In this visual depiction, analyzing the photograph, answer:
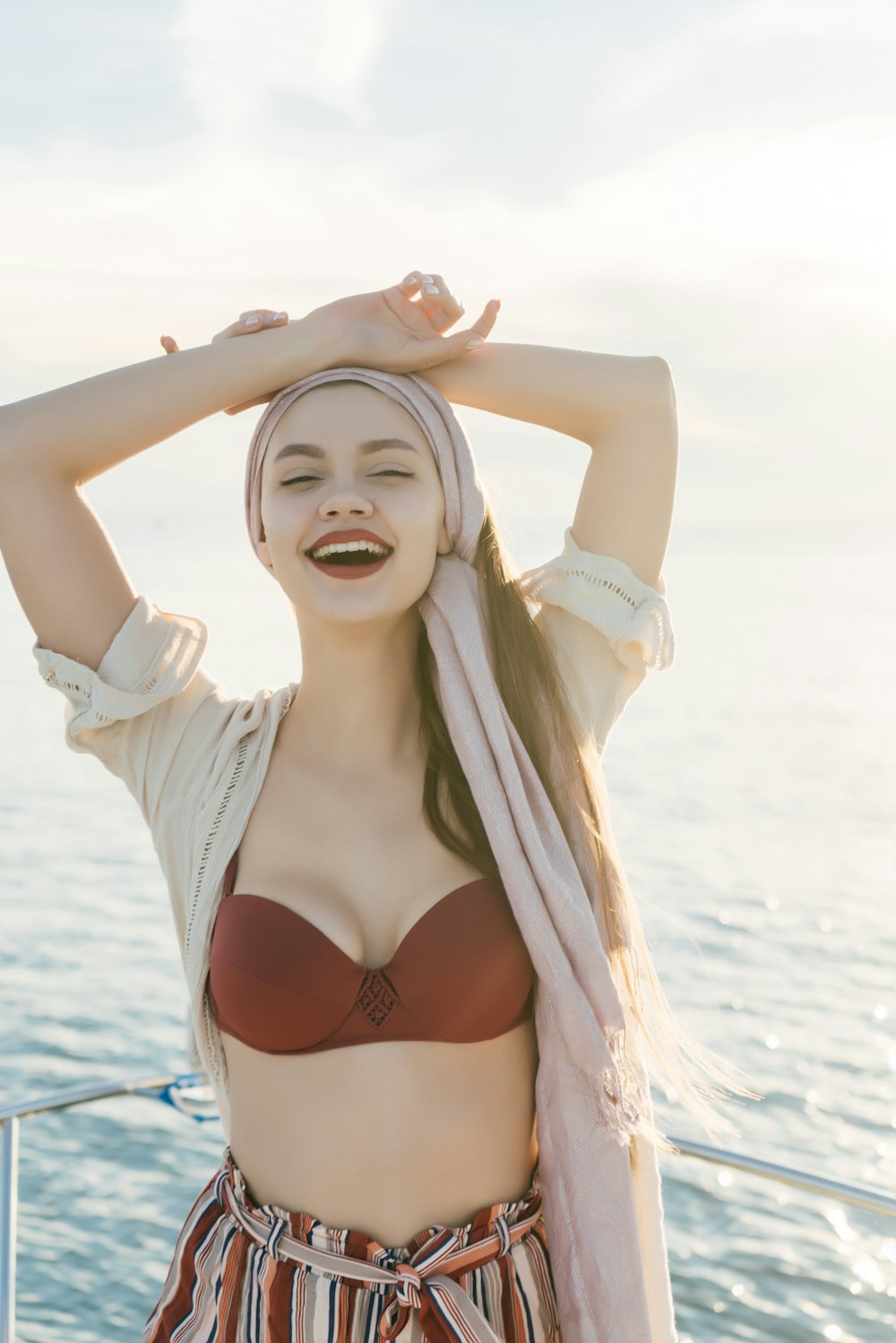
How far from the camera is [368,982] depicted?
1.99 metres

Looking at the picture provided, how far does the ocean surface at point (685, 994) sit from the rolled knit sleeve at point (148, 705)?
12.8 inches

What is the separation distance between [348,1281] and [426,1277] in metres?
0.11

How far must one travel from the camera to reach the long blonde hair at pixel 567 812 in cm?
216

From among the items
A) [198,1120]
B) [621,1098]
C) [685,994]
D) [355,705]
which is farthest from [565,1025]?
[685,994]

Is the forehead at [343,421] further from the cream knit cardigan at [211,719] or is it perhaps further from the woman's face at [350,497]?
the cream knit cardigan at [211,719]

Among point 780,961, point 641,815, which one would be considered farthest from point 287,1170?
point 641,815

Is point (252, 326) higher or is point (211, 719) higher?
point (252, 326)

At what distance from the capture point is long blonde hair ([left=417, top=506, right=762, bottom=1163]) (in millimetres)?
2160

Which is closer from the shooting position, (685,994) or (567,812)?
(567,812)

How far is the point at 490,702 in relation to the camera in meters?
2.14

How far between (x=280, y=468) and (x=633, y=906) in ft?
2.94

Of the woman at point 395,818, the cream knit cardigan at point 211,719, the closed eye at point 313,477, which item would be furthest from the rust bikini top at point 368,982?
the closed eye at point 313,477

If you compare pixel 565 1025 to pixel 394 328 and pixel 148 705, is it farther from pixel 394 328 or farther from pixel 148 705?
pixel 394 328

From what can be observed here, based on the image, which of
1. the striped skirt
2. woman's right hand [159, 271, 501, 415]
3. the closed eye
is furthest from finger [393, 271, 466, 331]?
the striped skirt
